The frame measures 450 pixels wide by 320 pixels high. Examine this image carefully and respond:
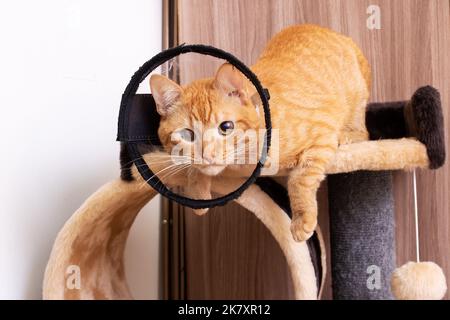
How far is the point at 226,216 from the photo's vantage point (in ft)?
5.54

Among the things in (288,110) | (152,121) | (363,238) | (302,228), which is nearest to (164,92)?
(152,121)

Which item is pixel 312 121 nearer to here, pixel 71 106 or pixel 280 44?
pixel 280 44

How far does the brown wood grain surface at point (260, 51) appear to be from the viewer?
151cm

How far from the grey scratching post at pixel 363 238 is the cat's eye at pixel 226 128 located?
1.51 ft

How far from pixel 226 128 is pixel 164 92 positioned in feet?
0.50

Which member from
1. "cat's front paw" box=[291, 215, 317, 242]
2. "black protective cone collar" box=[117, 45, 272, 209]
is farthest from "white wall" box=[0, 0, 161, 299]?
"cat's front paw" box=[291, 215, 317, 242]

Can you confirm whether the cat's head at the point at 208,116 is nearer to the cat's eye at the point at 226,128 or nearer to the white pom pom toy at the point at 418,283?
the cat's eye at the point at 226,128

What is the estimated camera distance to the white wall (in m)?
1.26

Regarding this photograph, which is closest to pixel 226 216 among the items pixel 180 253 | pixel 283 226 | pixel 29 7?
pixel 180 253

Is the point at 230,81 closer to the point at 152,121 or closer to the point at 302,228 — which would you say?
the point at 152,121

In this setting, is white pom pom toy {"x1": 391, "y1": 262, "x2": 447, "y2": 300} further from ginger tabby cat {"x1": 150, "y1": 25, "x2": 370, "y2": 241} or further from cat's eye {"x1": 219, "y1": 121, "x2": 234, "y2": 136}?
cat's eye {"x1": 219, "y1": 121, "x2": 234, "y2": 136}

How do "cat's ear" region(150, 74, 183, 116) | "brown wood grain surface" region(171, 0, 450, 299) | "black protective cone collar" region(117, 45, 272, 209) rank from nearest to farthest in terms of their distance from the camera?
"black protective cone collar" region(117, 45, 272, 209) < "cat's ear" region(150, 74, 183, 116) < "brown wood grain surface" region(171, 0, 450, 299)

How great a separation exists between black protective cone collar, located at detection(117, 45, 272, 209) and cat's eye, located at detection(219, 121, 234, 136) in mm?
75
